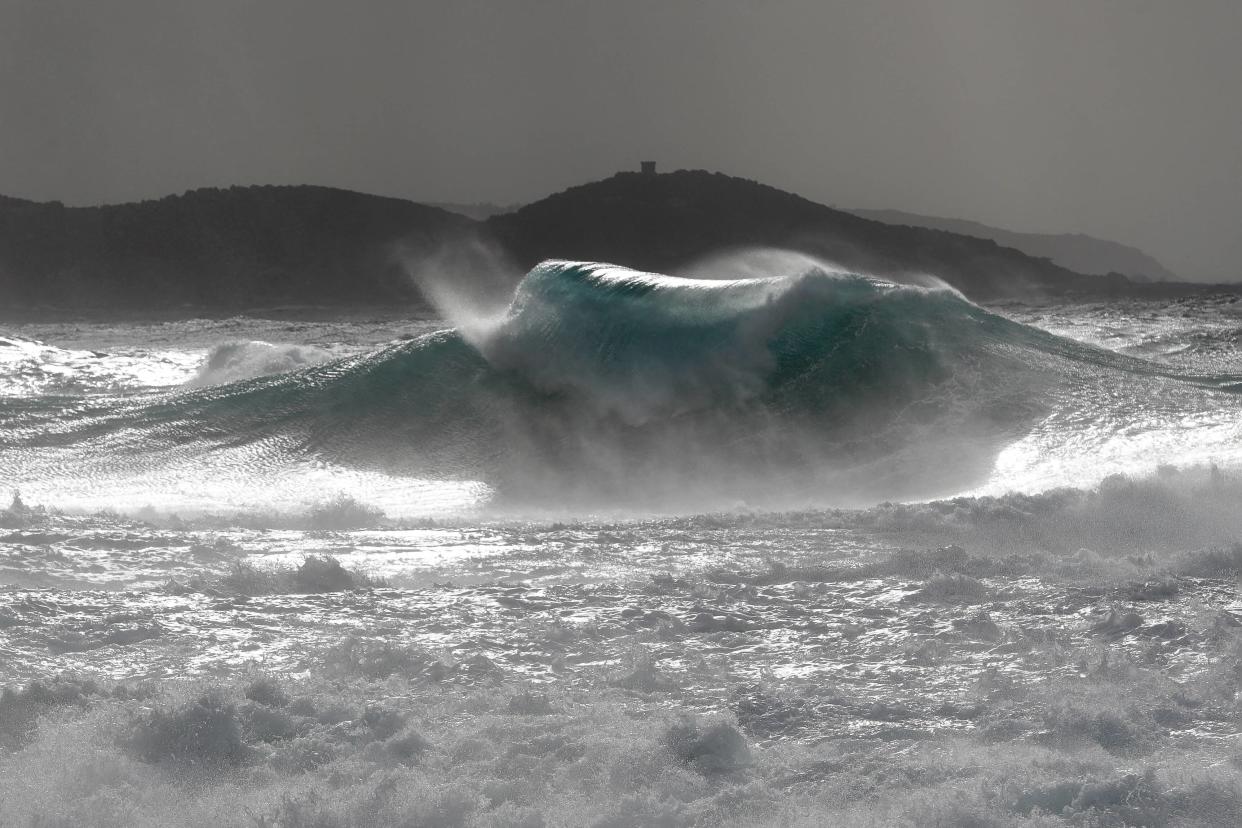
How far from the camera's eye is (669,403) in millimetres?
9984

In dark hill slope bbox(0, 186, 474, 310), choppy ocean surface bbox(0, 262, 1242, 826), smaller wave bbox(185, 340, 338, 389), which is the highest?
dark hill slope bbox(0, 186, 474, 310)

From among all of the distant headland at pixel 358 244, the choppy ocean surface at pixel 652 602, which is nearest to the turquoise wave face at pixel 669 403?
the choppy ocean surface at pixel 652 602

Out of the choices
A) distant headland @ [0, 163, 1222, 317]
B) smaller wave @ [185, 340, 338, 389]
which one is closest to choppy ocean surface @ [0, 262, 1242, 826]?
smaller wave @ [185, 340, 338, 389]

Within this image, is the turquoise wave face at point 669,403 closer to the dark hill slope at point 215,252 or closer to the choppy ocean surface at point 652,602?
the choppy ocean surface at point 652,602

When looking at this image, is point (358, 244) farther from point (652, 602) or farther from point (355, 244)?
point (652, 602)

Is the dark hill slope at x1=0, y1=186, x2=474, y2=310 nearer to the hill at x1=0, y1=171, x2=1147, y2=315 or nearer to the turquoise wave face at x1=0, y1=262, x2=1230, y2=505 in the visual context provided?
the hill at x1=0, y1=171, x2=1147, y2=315

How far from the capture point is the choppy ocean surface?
2.88 meters

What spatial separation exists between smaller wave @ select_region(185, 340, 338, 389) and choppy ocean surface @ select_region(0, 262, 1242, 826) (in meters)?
3.73

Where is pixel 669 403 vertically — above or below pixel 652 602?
above

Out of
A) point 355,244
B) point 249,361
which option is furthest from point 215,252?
point 249,361

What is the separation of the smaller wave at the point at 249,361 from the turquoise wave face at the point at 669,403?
8.78 feet

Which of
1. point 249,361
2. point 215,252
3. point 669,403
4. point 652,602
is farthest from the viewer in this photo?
point 215,252

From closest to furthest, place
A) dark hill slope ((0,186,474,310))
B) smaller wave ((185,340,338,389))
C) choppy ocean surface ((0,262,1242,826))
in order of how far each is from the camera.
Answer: choppy ocean surface ((0,262,1242,826)) → smaller wave ((185,340,338,389)) → dark hill slope ((0,186,474,310))

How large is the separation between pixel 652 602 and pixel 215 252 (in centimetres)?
6034
